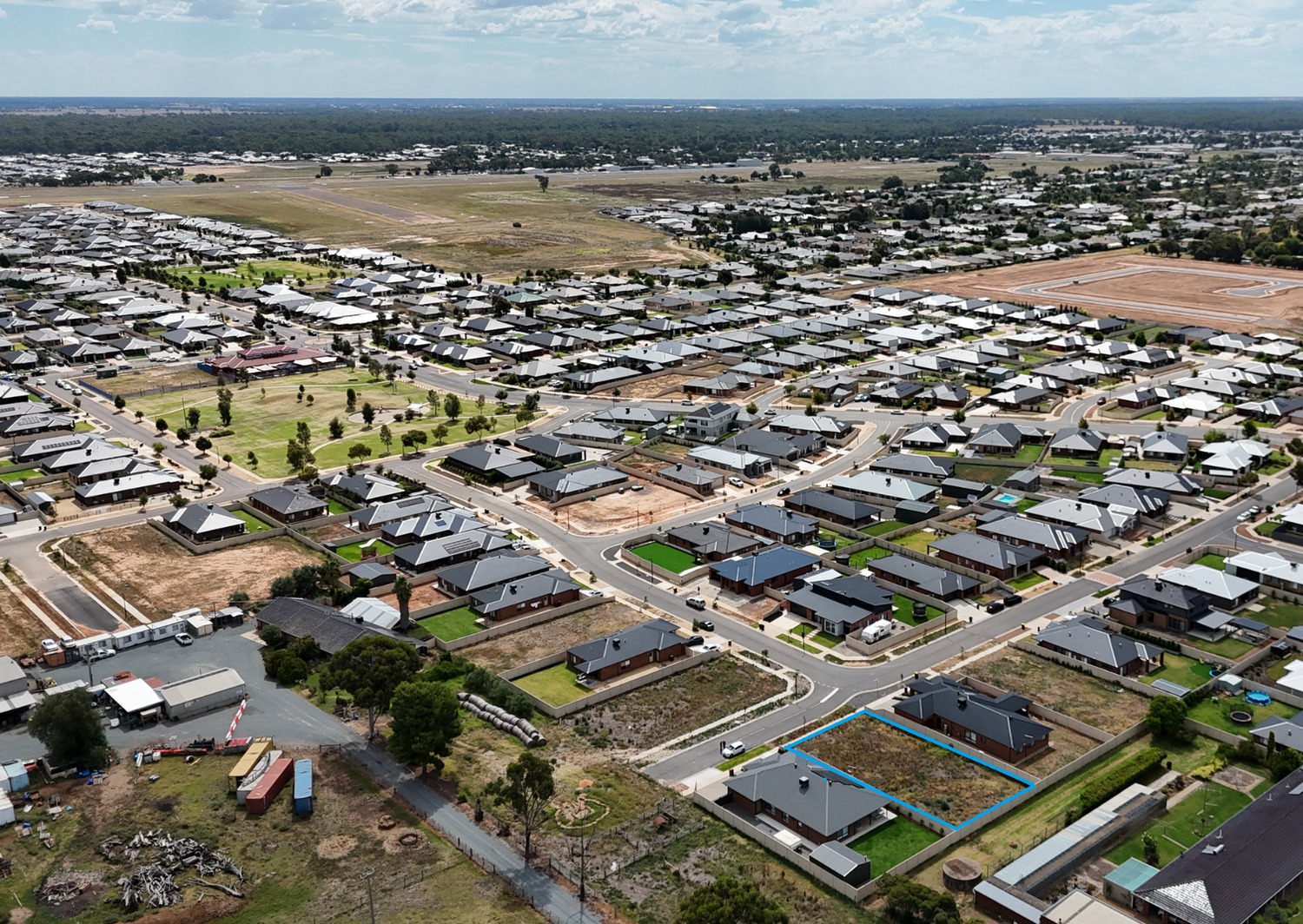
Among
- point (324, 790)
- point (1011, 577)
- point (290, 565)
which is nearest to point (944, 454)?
point (1011, 577)

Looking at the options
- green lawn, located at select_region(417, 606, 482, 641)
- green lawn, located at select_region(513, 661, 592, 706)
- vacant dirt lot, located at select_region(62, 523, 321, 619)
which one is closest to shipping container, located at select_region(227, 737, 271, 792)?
green lawn, located at select_region(513, 661, 592, 706)

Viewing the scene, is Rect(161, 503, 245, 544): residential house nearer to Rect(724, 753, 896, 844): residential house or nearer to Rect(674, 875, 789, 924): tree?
Rect(724, 753, 896, 844): residential house

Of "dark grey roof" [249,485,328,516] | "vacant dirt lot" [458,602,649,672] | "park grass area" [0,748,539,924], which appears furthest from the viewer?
"dark grey roof" [249,485,328,516]

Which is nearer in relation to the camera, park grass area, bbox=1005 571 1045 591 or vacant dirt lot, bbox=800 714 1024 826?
vacant dirt lot, bbox=800 714 1024 826

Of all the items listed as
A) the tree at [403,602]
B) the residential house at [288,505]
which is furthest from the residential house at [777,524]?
the residential house at [288,505]

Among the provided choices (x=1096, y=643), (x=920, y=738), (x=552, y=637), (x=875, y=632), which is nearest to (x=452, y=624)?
(x=552, y=637)

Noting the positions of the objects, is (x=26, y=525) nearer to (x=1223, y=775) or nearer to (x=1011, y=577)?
(x=1011, y=577)

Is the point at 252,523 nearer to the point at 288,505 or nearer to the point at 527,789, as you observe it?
the point at 288,505
